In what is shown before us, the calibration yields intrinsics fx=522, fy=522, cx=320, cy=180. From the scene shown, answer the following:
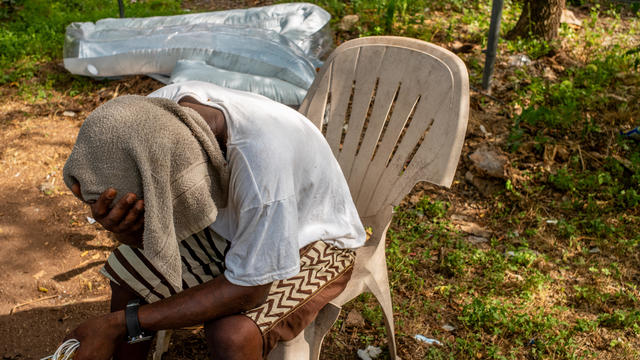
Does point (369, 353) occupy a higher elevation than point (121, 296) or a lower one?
lower

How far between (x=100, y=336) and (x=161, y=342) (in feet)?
2.35

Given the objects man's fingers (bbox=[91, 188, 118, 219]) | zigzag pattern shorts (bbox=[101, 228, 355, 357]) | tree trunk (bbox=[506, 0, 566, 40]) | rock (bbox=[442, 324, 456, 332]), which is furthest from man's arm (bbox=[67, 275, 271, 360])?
tree trunk (bbox=[506, 0, 566, 40])

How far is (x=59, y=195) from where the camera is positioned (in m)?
3.16

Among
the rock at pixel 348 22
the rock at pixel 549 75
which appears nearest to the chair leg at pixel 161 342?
the rock at pixel 549 75

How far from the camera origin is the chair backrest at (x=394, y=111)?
1.73 metres

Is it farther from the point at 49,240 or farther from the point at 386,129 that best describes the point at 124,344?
the point at 49,240

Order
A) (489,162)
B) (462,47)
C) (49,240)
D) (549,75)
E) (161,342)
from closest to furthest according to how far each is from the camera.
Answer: (161,342) < (49,240) < (489,162) < (549,75) < (462,47)

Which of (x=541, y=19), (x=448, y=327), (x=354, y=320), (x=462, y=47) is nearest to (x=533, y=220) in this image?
(x=448, y=327)

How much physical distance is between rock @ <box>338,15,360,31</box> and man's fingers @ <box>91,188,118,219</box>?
3693mm

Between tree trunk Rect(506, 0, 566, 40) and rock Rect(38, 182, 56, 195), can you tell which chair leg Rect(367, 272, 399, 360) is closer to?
rock Rect(38, 182, 56, 195)

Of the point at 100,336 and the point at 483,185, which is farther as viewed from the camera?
the point at 483,185

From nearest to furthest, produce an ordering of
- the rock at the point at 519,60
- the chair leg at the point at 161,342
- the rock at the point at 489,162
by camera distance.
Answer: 1. the chair leg at the point at 161,342
2. the rock at the point at 489,162
3. the rock at the point at 519,60

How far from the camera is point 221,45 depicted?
365 cm

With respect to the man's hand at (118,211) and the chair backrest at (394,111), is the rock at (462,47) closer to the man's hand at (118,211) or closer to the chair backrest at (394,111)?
the chair backrest at (394,111)
